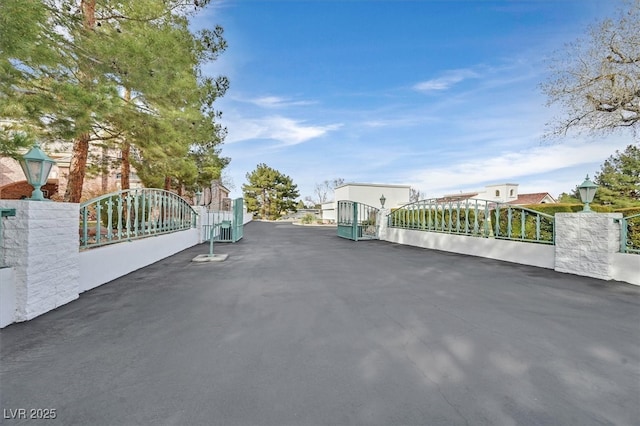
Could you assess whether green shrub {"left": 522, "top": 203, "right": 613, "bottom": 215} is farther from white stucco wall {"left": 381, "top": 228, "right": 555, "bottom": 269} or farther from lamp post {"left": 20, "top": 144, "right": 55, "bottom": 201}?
lamp post {"left": 20, "top": 144, "right": 55, "bottom": 201}

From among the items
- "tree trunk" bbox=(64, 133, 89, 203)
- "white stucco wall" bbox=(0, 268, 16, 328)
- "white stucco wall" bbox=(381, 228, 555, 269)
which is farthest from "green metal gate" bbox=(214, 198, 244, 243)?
"white stucco wall" bbox=(0, 268, 16, 328)

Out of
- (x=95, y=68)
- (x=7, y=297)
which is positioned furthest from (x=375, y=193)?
(x=7, y=297)

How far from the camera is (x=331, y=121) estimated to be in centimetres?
2316

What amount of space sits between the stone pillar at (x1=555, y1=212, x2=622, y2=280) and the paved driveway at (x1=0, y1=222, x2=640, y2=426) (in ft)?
2.93

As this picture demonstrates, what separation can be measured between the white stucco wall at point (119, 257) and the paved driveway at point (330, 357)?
0.30 meters

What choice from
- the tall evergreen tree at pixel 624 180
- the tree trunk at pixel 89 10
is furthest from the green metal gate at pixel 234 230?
the tall evergreen tree at pixel 624 180

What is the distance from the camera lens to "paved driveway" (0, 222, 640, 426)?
1714mm

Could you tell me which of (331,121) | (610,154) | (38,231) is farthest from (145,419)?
(610,154)

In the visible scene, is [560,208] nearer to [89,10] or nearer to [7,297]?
[7,297]

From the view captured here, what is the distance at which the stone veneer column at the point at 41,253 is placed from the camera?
310 cm

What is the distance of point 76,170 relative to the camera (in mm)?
7914

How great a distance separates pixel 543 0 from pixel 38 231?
14279mm

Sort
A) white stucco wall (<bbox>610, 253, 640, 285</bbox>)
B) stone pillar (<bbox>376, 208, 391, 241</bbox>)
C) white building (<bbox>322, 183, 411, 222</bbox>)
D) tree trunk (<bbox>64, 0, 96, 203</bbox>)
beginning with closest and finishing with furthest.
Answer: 1. white stucco wall (<bbox>610, 253, 640, 285</bbox>)
2. tree trunk (<bbox>64, 0, 96, 203</bbox>)
3. stone pillar (<bbox>376, 208, 391, 241</bbox>)
4. white building (<bbox>322, 183, 411, 222</bbox>)

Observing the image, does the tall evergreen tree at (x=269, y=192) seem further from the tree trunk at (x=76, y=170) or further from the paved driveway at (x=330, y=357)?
the paved driveway at (x=330, y=357)
